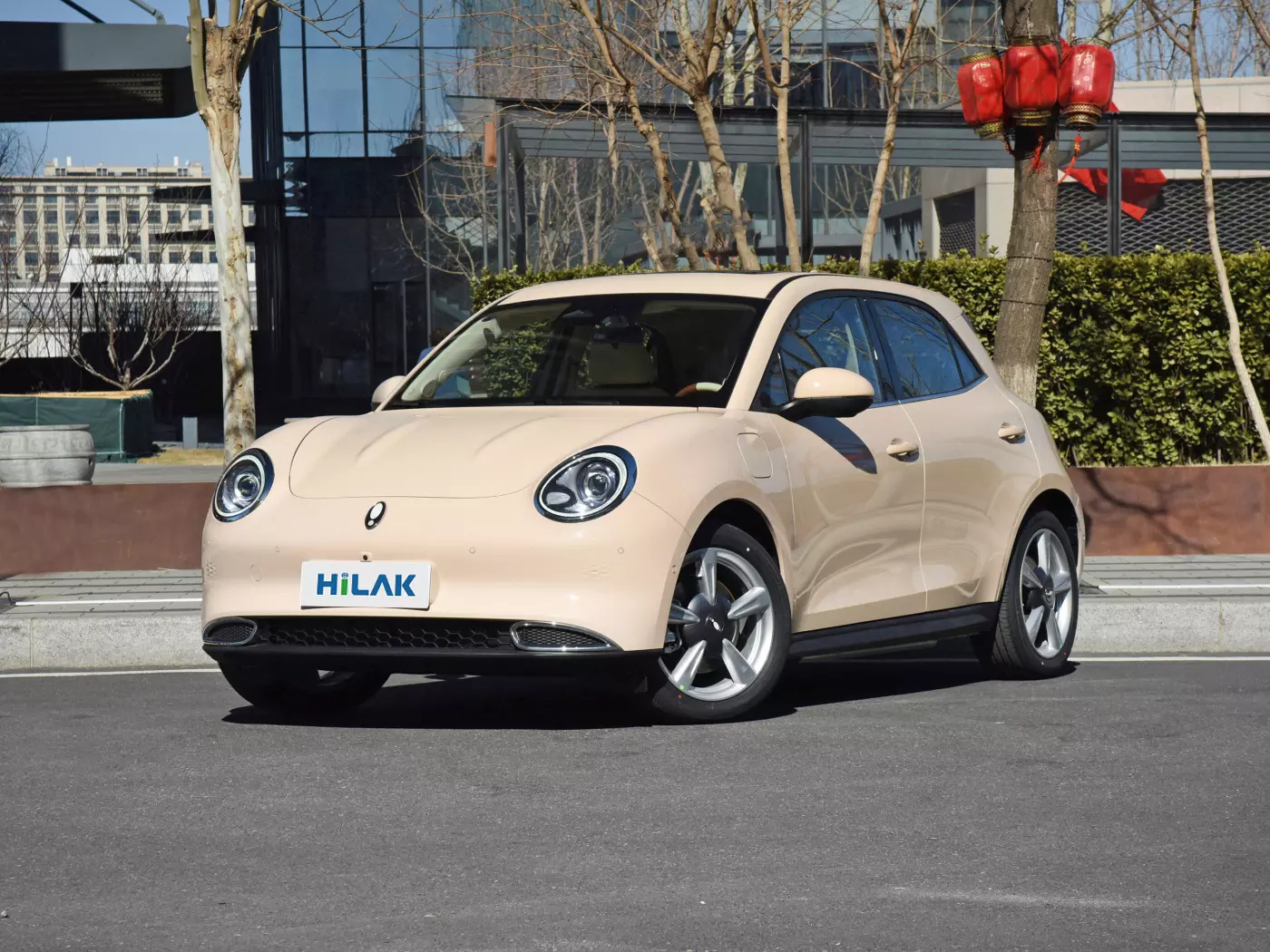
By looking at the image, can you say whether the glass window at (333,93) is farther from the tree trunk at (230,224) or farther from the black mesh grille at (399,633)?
the black mesh grille at (399,633)

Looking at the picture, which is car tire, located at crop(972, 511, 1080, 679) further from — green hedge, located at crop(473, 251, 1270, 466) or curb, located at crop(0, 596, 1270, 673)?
green hedge, located at crop(473, 251, 1270, 466)

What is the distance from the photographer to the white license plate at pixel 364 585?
5980 mm

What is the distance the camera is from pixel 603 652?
5938 millimetres

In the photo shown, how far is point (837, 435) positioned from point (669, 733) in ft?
4.31

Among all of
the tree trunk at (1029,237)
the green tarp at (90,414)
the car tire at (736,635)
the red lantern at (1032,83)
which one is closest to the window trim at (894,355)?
the car tire at (736,635)

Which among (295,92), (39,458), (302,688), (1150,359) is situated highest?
(295,92)

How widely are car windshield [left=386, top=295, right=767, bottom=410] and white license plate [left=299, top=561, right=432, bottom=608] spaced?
1.05 metres

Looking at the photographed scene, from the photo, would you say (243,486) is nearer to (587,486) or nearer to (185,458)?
(587,486)

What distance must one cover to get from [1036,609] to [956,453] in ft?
2.87

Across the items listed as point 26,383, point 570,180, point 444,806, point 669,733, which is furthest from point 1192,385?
point 26,383

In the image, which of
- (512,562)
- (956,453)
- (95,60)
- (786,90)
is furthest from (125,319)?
(512,562)

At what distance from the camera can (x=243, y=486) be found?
21.4 ft

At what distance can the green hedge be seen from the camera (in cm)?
1347

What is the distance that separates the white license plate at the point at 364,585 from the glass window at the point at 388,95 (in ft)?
109
